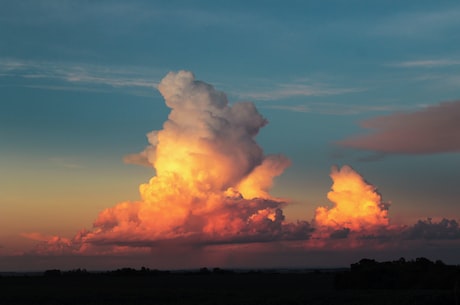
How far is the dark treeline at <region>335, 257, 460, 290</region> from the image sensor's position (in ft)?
371

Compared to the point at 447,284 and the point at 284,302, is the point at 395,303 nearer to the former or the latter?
the point at 284,302

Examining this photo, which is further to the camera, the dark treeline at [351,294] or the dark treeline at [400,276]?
the dark treeline at [400,276]

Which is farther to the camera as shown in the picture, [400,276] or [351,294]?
[400,276]

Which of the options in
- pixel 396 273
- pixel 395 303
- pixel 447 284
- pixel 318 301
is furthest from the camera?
pixel 396 273

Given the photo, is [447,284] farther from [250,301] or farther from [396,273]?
[250,301]

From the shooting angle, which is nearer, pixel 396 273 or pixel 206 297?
pixel 206 297

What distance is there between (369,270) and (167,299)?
42.4 meters

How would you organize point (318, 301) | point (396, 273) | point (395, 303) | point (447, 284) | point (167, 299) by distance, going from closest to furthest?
point (395, 303)
point (318, 301)
point (167, 299)
point (447, 284)
point (396, 273)

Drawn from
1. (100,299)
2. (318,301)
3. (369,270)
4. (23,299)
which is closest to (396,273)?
(369,270)

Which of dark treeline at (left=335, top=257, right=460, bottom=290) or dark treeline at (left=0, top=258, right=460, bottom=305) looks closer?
dark treeline at (left=0, top=258, right=460, bottom=305)

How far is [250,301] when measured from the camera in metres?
Result: 83.5

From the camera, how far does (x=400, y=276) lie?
388 feet

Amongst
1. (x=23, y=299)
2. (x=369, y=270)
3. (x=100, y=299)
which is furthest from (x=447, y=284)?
(x=23, y=299)

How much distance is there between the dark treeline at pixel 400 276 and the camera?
113 m
